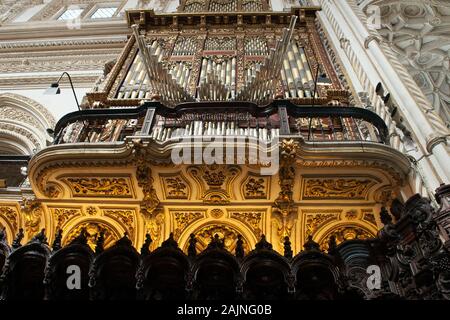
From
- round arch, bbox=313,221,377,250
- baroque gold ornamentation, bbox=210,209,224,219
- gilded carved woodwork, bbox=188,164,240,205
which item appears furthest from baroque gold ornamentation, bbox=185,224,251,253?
round arch, bbox=313,221,377,250

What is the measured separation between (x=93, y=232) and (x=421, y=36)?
9.40 m

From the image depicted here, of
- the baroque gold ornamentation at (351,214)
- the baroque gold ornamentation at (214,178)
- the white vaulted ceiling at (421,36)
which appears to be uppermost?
the white vaulted ceiling at (421,36)

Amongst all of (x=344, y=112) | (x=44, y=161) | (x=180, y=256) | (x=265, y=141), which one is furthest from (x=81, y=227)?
(x=344, y=112)

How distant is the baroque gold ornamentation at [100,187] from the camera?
5082 millimetres

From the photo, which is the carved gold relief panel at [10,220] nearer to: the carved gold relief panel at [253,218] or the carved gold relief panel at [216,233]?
the carved gold relief panel at [216,233]

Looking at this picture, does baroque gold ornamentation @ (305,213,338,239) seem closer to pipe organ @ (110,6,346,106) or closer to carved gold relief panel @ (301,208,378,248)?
carved gold relief panel @ (301,208,378,248)

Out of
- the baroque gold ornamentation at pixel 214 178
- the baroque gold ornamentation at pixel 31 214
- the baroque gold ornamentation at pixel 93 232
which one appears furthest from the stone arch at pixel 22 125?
the baroque gold ornamentation at pixel 214 178

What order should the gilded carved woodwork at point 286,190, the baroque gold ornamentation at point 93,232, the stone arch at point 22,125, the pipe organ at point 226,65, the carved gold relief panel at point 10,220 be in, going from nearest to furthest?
the gilded carved woodwork at point 286,190 → the baroque gold ornamentation at point 93,232 → the carved gold relief panel at point 10,220 → the pipe organ at point 226,65 → the stone arch at point 22,125

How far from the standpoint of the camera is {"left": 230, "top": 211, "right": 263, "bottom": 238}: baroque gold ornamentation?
527cm

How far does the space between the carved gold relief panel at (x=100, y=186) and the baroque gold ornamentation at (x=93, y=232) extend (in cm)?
50

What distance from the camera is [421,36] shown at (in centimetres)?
972

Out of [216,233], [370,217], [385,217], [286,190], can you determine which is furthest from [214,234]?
[385,217]

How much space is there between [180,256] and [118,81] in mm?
4600
